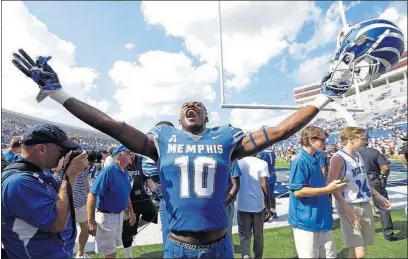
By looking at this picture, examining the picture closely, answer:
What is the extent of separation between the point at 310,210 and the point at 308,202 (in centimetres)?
8

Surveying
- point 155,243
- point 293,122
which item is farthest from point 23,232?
point 155,243

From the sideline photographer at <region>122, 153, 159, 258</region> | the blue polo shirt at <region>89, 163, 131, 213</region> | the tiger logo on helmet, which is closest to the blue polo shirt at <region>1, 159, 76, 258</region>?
the blue polo shirt at <region>89, 163, 131, 213</region>

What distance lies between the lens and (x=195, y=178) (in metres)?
1.91

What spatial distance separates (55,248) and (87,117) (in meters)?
0.92

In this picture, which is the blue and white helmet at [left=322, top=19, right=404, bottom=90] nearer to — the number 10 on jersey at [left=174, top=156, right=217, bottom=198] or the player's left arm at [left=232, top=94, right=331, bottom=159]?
the player's left arm at [left=232, top=94, right=331, bottom=159]

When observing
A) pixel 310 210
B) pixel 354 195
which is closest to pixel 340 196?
pixel 354 195

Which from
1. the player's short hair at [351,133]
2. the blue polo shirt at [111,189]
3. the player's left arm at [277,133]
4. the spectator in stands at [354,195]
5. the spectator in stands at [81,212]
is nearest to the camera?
the player's left arm at [277,133]

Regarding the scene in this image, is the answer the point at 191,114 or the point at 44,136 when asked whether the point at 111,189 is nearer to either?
the point at 44,136

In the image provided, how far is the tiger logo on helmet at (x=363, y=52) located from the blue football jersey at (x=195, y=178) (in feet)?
3.26

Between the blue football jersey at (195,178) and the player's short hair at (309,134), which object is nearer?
the blue football jersey at (195,178)

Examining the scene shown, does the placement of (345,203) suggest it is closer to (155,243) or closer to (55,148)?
(55,148)

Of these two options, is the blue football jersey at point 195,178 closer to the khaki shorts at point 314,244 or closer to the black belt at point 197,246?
the black belt at point 197,246

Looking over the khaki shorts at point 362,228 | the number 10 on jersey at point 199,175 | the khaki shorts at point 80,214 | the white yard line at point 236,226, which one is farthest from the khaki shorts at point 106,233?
the khaki shorts at point 362,228

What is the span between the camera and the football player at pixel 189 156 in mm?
1876
